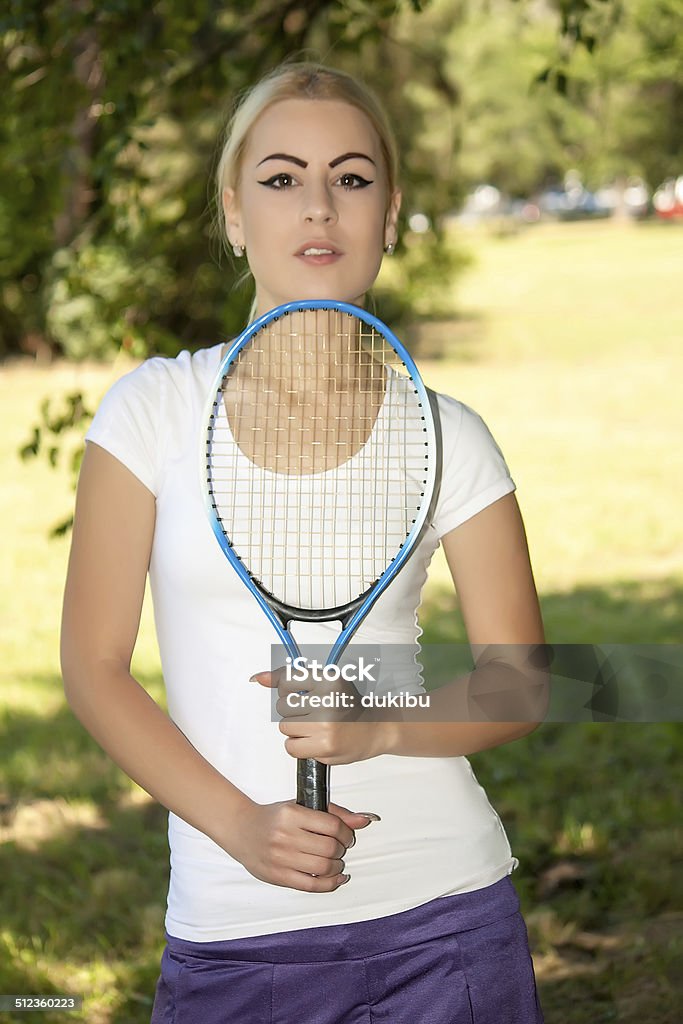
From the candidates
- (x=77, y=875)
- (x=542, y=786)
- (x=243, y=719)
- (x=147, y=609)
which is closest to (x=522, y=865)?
(x=542, y=786)

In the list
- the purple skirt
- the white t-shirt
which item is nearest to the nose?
the white t-shirt

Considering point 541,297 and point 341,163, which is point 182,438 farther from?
point 541,297

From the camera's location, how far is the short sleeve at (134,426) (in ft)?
6.27

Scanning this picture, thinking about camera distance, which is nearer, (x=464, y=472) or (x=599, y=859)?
(x=464, y=472)

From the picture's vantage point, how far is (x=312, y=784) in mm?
1779

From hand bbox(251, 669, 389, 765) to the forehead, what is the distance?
825 millimetres

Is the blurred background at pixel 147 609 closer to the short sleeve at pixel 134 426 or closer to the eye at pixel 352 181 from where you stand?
the eye at pixel 352 181

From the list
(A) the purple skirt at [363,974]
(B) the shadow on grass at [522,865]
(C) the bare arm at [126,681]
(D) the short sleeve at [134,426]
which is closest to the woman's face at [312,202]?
(D) the short sleeve at [134,426]

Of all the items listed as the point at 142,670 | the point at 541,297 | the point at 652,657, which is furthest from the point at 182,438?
the point at 541,297

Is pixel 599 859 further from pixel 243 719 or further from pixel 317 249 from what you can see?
pixel 317 249

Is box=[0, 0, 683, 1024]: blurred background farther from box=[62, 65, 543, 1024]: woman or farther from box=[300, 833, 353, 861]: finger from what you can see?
box=[300, 833, 353, 861]: finger

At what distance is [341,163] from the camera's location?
2043mm

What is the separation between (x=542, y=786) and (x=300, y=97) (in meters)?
3.79

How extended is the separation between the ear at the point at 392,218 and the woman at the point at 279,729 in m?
0.13
